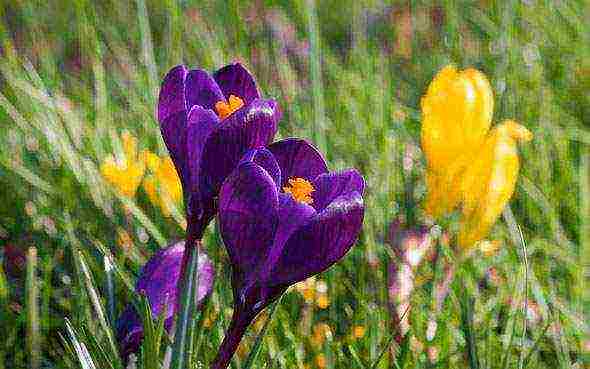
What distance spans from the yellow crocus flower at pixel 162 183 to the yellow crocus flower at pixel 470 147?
36 cm

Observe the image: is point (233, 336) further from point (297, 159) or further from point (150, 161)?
point (150, 161)

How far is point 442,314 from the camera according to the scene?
1164 mm

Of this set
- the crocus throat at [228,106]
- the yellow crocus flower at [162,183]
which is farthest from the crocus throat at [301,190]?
the yellow crocus flower at [162,183]

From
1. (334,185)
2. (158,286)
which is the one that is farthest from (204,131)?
(158,286)

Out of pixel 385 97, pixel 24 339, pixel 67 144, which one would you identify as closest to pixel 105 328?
pixel 24 339

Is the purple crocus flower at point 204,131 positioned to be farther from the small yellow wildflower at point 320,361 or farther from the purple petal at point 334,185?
the small yellow wildflower at point 320,361

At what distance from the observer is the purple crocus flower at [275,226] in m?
0.67

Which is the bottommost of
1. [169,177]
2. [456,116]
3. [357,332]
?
[357,332]

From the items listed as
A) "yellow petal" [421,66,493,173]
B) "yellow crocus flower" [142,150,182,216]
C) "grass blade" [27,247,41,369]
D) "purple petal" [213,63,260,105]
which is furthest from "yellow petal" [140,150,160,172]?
"purple petal" [213,63,260,105]

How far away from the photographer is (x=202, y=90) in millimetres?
810

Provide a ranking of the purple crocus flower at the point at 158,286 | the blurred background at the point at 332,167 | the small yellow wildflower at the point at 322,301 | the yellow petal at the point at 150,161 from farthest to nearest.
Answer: the yellow petal at the point at 150,161
the small yellow wildflower at the point at 322,301
the blurred background at the point at 332,167
the purple crocus flower at the point at 158,286

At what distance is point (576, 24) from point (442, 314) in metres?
1.16

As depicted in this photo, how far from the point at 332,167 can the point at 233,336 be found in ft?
3.04

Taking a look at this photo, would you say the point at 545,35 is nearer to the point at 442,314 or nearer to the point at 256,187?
the point at 442,314
